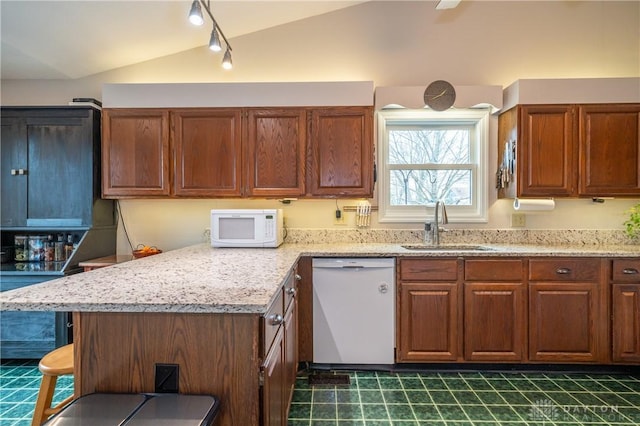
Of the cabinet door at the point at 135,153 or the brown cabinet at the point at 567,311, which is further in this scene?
the cabinet door at the point at 135,153

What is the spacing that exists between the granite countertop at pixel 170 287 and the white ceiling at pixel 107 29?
6.02ft

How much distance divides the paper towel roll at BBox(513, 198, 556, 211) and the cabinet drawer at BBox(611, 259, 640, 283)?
0.58m

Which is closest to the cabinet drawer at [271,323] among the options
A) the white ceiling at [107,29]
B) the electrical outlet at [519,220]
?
the white ceiling at [107,29]

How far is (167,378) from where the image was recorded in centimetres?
113

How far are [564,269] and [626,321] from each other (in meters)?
0.57

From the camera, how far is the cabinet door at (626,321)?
2.45 m

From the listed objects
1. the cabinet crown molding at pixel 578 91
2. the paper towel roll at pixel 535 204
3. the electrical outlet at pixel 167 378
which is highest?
the cabinet crown molding at pixel 578 91

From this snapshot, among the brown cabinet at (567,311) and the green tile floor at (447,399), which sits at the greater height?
the brown cabinet at (567,311)

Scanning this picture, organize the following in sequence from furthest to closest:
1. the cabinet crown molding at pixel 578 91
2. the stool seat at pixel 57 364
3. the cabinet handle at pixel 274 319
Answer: the cabinet crown molding at pixel 578 91, the stool seat at pixel 57 364, the cabinet handle at pixel 274 319

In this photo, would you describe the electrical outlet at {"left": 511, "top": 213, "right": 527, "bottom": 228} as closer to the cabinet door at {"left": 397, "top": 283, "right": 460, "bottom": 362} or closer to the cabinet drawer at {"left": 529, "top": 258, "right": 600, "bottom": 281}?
the cabinet drawer at {"left": 529, "top": 258, "right": 600, "bottom": 281}

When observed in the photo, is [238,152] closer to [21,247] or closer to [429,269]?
[429,269]

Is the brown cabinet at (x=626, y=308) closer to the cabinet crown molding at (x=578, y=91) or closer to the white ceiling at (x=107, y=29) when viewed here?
the cabinet crown molding at (x=578, y=91)

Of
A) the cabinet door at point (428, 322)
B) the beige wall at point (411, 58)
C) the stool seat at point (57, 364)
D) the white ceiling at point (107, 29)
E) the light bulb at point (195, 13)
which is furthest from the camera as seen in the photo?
the beige wall at point (411, 58)

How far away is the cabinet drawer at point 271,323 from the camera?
1.18 meters
